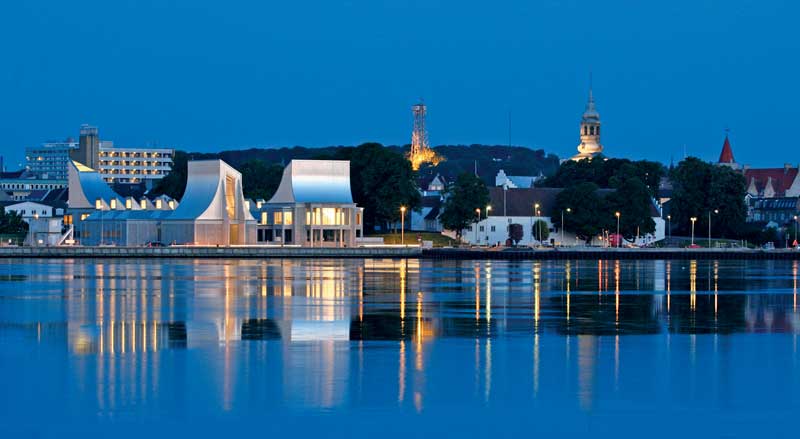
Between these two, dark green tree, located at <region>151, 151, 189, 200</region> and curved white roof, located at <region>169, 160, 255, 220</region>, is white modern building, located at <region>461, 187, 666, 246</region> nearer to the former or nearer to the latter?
curved white roof, located at <region>169, 160, 255, 220</region>

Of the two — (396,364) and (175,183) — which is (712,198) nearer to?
(175,183)

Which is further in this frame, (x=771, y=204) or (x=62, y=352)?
(x=771, y=204)

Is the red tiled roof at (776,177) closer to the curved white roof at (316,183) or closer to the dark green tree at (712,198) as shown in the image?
the dark green tree at (712,198)

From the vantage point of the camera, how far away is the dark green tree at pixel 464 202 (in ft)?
311

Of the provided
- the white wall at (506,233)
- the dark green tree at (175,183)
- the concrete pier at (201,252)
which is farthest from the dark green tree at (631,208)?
the dark green tree at (175,183)

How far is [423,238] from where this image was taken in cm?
9781

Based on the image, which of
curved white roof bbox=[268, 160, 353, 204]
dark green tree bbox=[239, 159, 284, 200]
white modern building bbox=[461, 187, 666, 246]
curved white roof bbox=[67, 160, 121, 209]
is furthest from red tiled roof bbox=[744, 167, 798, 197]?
curved white roof bbox=[67, 160, 121, 209]

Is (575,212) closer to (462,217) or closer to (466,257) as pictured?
(462,217)

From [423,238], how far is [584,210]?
1245 cm

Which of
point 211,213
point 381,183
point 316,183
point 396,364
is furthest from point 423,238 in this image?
point 396,364

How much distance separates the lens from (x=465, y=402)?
18.0 meters

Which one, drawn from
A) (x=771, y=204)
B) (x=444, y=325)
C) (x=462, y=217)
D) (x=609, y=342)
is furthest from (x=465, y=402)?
(x=771, y=204)

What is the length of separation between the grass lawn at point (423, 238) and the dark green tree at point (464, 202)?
1.79m

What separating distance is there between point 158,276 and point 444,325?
26.1 m
